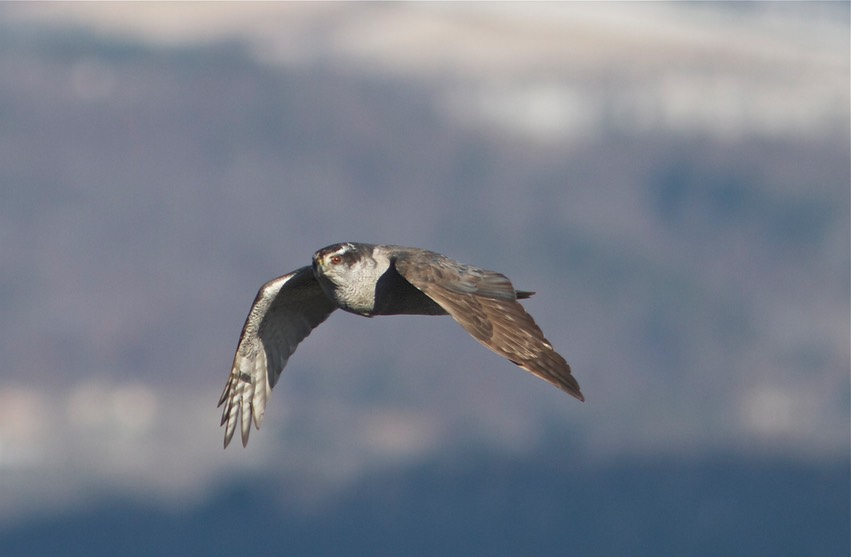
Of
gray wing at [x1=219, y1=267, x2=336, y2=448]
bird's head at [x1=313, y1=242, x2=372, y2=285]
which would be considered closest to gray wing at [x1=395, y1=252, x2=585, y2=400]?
bird's head at [x1=313, y1=242, x2=372, y2=285]

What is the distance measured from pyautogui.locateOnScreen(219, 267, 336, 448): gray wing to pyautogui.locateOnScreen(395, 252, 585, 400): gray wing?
290 cm

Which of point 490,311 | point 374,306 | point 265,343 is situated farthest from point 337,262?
point 265,343

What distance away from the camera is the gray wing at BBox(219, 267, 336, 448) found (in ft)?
57.6

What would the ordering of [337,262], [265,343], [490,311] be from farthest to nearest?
[265,343]
[337,262]
[490,311]

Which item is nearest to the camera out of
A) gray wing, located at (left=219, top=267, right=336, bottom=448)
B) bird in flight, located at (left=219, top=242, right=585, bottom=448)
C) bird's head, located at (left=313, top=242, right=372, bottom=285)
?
bird in flight, located at (left=219, top=242, right=585, bottom=448)

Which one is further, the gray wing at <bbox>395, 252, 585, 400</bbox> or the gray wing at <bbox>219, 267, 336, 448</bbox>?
the gray wing at <bbox>219, 267, 336, 448</bbox>

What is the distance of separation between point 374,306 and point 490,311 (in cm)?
223

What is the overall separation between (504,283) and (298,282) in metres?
3.76

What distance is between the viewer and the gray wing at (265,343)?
17.5 meters

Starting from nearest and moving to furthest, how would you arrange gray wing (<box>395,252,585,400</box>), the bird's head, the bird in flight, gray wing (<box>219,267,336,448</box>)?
1. gray wing (<box>395,252,585,400</box>)
2. the bird in flight
3. the bird's head
4. gray wing (<box>219,267,336,448</box>)

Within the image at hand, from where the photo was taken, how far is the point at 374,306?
15.6 meters

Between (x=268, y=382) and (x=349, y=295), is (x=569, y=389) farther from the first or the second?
(x=268, y=382)

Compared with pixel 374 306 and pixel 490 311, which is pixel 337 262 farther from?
pixel 490 311

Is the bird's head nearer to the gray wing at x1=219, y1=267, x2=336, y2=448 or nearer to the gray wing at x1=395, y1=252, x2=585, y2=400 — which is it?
the gray wing at x1=395, y1=252, x2=585, y2=400
